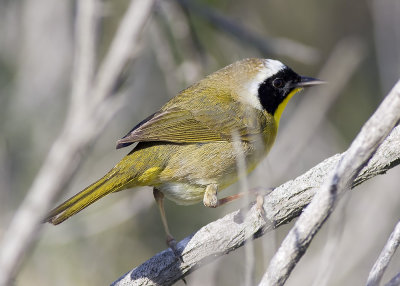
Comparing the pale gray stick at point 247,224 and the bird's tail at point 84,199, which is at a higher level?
the bird's tail at point 84,199

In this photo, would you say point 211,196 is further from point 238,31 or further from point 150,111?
point 150,111

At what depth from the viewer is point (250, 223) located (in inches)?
111

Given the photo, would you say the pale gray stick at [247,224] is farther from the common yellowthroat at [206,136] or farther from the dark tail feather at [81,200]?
the dark tail feather at [81,200]

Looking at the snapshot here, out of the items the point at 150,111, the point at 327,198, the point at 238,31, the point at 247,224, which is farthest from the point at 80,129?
the point at 150,111

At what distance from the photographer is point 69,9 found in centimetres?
578

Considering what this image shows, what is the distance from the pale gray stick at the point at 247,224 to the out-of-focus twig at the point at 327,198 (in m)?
0.58

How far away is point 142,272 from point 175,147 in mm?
1063

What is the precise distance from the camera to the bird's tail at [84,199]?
302cm

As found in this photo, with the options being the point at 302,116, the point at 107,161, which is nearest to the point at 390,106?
the point at 302,116

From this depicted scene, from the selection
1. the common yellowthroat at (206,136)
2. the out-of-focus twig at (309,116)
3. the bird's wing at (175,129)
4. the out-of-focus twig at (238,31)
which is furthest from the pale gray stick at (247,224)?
the out-of-focus twig at (238,31)

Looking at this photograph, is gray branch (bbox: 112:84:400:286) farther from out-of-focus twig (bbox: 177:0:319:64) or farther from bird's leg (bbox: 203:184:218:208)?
out-of-focus twig (bbox: 177:0:319:64)

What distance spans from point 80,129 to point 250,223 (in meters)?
0.89

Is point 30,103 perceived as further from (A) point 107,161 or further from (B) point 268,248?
(B) point 268,248

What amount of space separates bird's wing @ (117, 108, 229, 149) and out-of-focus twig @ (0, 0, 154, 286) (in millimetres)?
598
